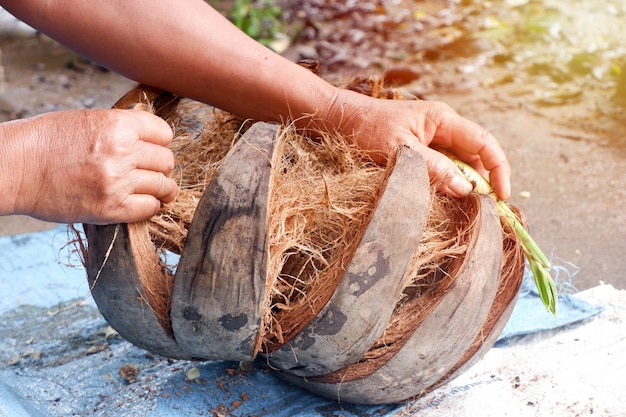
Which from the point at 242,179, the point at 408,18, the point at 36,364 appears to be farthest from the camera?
the point at 408,18

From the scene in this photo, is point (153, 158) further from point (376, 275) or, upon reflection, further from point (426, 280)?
point (426, 280)

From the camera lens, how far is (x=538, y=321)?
7.13 feet

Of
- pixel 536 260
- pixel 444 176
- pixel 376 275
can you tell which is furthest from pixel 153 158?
pixel 536 260

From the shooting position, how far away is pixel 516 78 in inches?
172

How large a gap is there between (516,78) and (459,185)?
291 centimetres

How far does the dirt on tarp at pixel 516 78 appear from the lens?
3.06 metres

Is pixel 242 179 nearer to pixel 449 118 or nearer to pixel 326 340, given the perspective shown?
pixel 326 340

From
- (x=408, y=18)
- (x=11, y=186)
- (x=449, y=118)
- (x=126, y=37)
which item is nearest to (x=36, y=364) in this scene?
(x=11, y=186)

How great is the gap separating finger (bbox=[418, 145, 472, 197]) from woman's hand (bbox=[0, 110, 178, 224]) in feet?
2.06

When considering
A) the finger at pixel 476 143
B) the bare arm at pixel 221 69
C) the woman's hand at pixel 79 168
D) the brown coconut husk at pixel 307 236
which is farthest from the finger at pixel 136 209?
the finger at pixel 476 143

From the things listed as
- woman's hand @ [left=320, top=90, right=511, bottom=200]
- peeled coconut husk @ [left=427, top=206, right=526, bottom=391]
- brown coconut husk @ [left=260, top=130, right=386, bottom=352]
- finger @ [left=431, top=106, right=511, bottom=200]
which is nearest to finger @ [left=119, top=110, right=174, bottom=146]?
brown coconut husk @ [left=260, top=130, right=386, bottom=352]

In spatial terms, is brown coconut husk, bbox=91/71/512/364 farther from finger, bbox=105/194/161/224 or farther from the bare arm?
the bare arm

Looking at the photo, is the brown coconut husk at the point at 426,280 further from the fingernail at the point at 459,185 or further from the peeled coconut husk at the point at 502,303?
the peeled coconut husk at the point at 502,303

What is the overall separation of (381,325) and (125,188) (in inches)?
23.5
